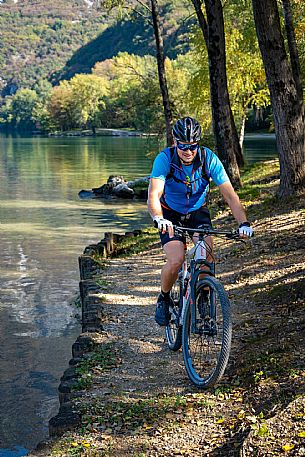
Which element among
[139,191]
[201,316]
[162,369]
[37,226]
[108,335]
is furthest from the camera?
[139,191]

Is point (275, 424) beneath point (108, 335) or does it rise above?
above

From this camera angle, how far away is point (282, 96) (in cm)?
1291

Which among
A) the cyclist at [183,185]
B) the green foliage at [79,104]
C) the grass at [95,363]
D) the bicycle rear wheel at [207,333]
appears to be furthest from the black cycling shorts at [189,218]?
the green foliage at [79,104]

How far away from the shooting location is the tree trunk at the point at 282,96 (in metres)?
12.6

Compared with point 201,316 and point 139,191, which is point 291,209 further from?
point 139,191

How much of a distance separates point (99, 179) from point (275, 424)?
40.6 metres

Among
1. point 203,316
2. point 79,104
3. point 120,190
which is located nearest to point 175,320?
point 203,316

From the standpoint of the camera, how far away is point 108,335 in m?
8.41

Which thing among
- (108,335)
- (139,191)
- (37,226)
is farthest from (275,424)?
(139,191)

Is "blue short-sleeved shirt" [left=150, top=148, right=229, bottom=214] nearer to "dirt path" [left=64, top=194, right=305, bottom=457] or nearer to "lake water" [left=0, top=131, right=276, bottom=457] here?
"dirt path" [left=64, top=194, right=305, bottom=457]

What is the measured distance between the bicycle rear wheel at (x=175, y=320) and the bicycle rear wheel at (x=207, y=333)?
40 cm

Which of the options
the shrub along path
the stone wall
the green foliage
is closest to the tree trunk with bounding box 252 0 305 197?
the shrub along path

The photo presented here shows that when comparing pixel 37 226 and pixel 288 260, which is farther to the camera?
pixel 37 226

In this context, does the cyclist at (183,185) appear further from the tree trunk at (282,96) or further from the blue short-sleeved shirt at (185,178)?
the tree trunk at (282,96)
